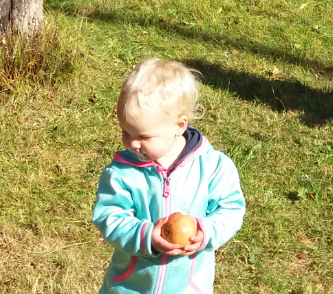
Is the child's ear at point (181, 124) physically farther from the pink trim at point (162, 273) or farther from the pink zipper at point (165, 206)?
the pink trim at point (162, 273)

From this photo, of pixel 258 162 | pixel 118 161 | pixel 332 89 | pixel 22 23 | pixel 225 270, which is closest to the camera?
pixel 118 161

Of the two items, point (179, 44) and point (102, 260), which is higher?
point (179, 44)

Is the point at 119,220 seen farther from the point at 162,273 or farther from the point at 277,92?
the point at 277,92

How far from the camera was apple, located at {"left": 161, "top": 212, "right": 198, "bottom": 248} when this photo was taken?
6.34ft

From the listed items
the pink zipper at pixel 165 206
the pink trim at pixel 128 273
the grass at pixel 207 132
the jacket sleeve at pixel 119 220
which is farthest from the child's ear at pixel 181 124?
the grass at pixel 207 132

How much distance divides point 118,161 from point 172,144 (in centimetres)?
23

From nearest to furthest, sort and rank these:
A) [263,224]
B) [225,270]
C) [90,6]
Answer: [225,270] < [263,224] < [90,6]

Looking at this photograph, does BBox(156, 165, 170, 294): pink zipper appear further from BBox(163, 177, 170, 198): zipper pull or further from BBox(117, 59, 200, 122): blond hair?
BBox(117, 59, 200, 122): blond hair

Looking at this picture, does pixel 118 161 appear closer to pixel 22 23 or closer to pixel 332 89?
pixel 22 23

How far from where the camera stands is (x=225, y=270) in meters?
3.80

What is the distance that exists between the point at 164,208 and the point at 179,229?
0.73 feet

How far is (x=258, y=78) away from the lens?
5.87 m

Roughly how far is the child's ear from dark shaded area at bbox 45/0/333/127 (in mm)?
3320

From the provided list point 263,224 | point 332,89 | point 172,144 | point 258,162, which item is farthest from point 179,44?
point 172,144
